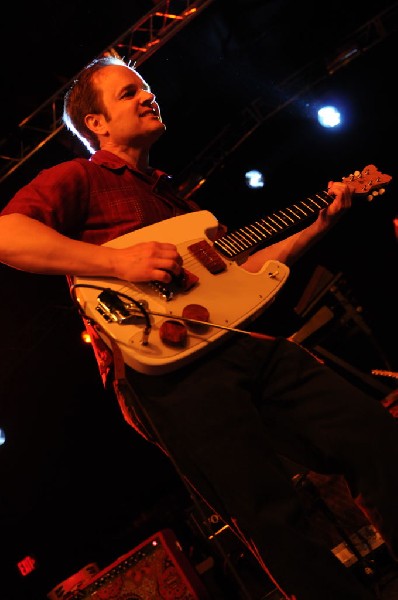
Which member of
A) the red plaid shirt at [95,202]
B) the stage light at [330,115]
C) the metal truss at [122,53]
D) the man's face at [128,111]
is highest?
the metal truss at [122,53]

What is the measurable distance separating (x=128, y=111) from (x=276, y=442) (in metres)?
1.67

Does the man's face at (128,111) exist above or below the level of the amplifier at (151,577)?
above

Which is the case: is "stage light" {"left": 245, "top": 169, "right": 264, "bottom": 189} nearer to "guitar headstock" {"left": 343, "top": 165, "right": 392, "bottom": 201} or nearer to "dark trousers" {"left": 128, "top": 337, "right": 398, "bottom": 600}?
"guitar headstock" {"left": 343, "top": 165, "right": 392, "bottom": 201}

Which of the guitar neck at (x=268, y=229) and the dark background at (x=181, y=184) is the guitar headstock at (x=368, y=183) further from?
the dark background at (x=181, y=184)

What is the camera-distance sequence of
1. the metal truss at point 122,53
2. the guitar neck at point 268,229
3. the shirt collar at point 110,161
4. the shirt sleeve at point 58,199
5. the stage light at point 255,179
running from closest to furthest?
the shirt sleeve at point 58,199
the guitar neck at point 268,229
the shirt collar at point 110,161
the metal truss at point 122,53
the stage light at point 255,179

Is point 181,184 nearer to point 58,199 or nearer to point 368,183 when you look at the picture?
point 368,183

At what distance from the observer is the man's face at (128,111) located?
7.48 ft

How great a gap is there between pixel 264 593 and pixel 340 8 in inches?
250

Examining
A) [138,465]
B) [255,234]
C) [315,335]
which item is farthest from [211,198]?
[255,234]

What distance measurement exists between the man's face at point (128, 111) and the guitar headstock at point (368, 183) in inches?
→ 37.4

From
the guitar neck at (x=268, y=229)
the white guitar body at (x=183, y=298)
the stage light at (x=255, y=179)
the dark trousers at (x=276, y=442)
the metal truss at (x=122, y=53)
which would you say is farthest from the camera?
the stage light at (x=255, y=179)

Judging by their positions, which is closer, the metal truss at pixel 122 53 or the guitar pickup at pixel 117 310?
the guitar pickup at pixel 117 310

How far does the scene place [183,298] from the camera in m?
1.68

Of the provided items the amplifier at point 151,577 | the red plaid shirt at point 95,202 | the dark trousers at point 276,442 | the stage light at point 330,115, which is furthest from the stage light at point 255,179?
the dark trousers at point 276,442
